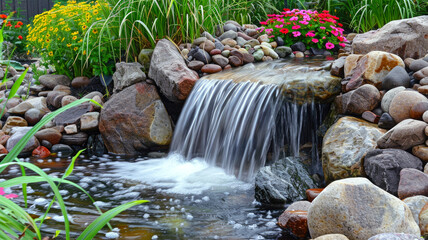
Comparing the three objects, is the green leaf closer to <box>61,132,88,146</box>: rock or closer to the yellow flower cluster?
<box>61,132,88,146</box>: rock

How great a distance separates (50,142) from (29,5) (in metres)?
8.35

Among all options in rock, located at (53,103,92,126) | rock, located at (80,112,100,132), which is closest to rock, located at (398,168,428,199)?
rock, located at (80,112,100,132)

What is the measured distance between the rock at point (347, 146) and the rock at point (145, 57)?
290 centimetres

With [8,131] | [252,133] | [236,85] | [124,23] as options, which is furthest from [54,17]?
[252,133]

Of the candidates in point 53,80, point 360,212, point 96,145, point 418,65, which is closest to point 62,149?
point 96,145

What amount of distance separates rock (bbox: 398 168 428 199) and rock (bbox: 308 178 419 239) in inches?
18.3

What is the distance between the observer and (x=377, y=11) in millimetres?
7133

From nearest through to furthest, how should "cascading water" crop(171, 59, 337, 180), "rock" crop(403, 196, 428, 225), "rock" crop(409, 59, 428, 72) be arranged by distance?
"rock" crop(403, 196, 428, 225), "rock" crop(409, 59, 428, 72), "cascading water" crop(171, 59, 337, 180)

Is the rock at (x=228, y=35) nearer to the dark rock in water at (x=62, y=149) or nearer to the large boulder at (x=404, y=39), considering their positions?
the large boulder at (x=404, y=39)

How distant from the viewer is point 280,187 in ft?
12.0

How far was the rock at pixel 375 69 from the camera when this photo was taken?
4203 millimetres

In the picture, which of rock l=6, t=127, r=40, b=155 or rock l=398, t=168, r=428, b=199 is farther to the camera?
rock l=6, t=127, r=40, b=155

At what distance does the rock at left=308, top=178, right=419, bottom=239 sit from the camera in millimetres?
2529

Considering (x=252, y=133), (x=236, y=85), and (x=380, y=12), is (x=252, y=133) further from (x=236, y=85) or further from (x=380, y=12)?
(x=380, y=12)
